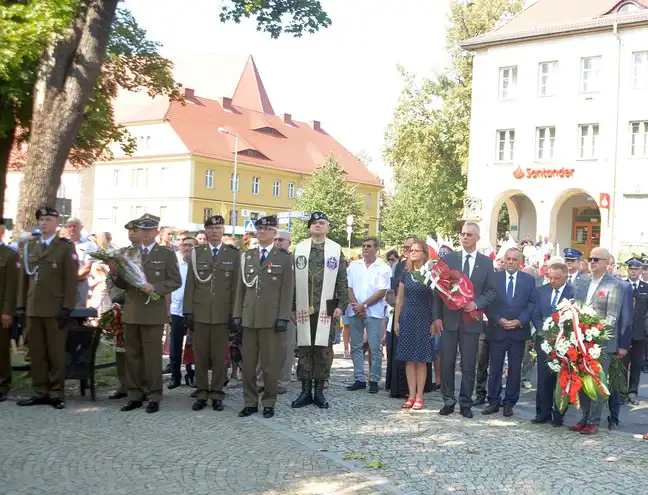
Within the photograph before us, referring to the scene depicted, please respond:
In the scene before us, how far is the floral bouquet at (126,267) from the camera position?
8828 mm

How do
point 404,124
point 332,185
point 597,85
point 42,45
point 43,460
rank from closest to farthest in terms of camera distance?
point 43,460 < point 42,45 < point 597,85 < point 404,124 < point 332,185

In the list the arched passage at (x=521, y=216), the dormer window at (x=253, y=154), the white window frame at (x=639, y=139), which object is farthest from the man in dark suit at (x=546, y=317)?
the dormer window at (x=253, y=154)

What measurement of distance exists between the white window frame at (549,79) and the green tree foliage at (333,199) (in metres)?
23.7

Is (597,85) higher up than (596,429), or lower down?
higher up

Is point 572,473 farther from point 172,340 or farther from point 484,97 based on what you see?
point 484,97

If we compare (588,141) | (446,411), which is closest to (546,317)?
(446,411)

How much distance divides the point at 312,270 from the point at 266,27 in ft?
23.4

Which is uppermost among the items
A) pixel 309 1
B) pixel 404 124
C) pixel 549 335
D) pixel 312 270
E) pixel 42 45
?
pixel 404 124

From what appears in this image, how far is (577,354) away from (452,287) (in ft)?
5.11

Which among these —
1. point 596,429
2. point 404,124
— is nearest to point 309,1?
point 596,429

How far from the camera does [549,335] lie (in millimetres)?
8828

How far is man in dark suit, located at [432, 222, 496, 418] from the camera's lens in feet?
30.5

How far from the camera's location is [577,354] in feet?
28.0

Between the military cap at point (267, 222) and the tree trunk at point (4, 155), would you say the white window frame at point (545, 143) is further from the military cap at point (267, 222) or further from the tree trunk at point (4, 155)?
the military cap at point (267, 222)
